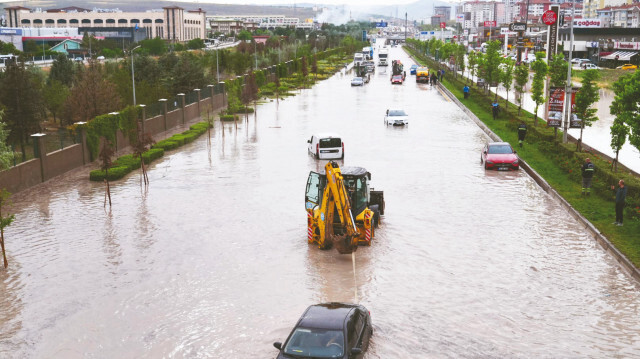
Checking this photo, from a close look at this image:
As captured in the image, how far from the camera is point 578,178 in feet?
92.2

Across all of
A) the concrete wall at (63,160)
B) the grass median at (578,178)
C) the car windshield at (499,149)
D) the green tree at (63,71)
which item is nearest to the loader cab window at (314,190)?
the grass median at (578,178)

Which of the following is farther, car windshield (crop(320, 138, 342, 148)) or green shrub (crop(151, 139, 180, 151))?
green shrub (crop(151, 139, 180, 151))

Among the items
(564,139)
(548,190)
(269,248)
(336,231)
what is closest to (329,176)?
(336,231)

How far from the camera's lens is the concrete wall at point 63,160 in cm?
3061

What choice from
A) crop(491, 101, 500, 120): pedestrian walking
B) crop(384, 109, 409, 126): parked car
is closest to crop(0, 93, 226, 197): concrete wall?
crop(384, 109, 409, 126): parked car

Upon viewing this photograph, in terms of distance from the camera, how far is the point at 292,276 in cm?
1769

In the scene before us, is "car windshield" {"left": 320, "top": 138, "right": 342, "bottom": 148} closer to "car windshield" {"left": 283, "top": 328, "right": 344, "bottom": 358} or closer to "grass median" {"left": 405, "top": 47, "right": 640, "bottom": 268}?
"grass median" {"left": 405, "top": 47, "right": 640, "bottom": 268}

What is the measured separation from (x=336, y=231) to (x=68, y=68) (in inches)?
2420

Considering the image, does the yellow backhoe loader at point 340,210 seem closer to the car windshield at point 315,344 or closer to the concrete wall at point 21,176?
the car windshield at point 315,344

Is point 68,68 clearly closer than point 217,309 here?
No

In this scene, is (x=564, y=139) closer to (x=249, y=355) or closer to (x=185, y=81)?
(x=249, y=355)

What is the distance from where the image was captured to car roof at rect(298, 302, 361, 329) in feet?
39.4

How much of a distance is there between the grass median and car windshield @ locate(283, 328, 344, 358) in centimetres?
992

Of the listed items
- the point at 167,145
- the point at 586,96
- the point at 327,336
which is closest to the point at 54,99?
the point at 167,145
